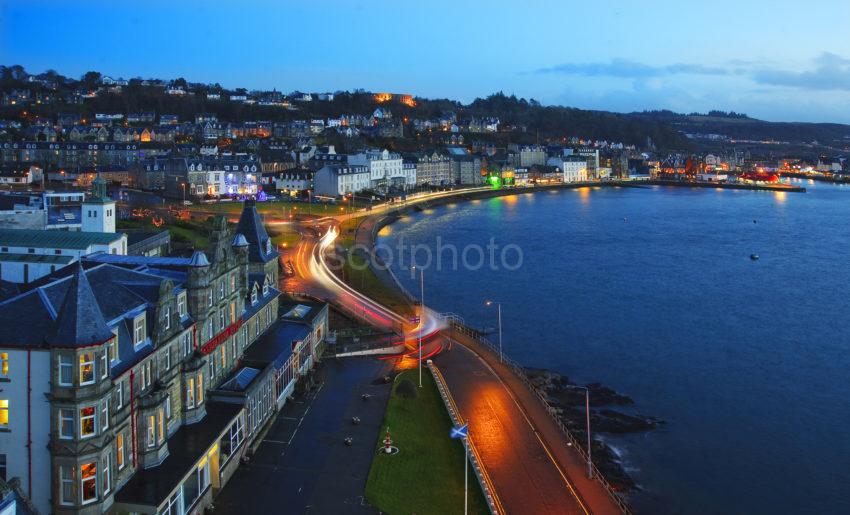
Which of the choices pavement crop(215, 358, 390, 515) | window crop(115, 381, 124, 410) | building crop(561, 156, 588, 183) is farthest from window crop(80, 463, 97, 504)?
building crop(561, 156, 588, 183)

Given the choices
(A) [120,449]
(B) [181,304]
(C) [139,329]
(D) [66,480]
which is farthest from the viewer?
(B) [181,304]

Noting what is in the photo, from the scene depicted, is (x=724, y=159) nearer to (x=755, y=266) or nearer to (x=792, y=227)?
(x=792, y=227)

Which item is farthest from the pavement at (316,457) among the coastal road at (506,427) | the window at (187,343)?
the window at (187,343)

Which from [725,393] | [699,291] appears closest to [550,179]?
[699,291]

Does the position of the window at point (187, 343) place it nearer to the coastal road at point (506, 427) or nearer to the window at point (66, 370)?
the window at point (66, 370)

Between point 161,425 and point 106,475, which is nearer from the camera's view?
point 106,475

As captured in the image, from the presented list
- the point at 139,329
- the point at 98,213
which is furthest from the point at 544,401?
the point at 98,213

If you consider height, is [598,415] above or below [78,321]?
below

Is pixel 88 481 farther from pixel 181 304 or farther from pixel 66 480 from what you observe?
pixel 181 304
